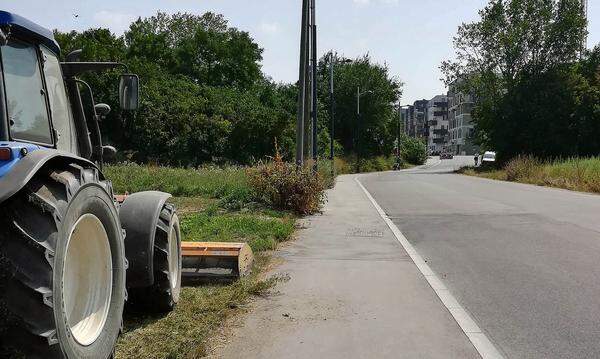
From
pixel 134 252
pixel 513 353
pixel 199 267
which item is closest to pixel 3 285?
pixel 134 252

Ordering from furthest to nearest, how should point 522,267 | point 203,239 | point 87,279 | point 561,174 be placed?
point 561,174
point 203,239
point 522,267
point 87,279

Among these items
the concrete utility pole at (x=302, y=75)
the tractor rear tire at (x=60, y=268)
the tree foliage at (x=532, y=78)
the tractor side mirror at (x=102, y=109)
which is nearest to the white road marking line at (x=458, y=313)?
the tractor rear tire at (x=60, y=268)

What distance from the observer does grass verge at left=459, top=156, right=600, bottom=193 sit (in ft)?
88.0

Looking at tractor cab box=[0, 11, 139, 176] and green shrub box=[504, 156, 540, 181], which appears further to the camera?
green shrub box=[504, 156, 540, 181]

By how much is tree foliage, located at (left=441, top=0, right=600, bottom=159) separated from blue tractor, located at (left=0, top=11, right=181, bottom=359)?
158ft

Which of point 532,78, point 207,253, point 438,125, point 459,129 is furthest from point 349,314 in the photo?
point 438,125

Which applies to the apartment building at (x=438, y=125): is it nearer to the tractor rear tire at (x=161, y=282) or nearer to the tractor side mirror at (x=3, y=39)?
the tractor rear tire at (x=161, y=282)

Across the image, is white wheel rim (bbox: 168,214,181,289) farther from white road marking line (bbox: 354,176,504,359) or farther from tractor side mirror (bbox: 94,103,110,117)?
white road marking line (bbox: 354,176,504,359)

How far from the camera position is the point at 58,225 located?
3168mm

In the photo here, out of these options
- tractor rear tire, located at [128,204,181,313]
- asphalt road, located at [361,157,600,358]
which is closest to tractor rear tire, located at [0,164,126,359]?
tractor rear tire, located at [128,204,181,313]

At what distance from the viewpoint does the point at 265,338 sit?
209 inches

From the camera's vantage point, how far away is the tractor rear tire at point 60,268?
2963 millimetres

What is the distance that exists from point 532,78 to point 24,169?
178 ft

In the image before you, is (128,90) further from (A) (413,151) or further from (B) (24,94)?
(A) (413,151)
